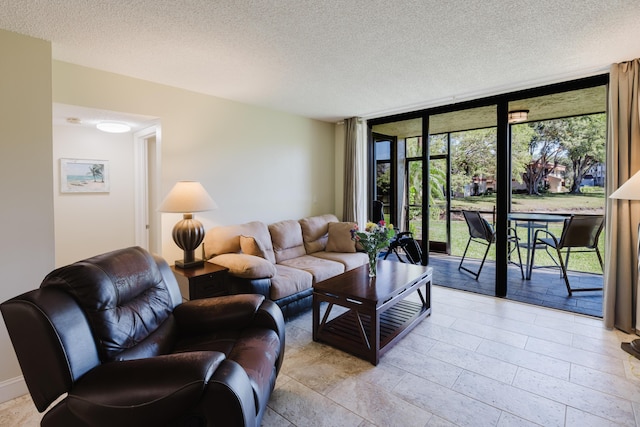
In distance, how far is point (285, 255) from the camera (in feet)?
13.2

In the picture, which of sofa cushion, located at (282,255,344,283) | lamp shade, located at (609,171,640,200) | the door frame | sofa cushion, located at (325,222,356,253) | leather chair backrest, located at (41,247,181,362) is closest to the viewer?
leather chair backrest, located at (41,247,181,362)

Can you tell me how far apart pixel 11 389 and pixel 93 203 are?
236 centimetres

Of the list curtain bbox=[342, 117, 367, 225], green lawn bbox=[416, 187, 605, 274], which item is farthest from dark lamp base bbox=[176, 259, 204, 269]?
green lawn bbox=[416, 187, 605, 274]

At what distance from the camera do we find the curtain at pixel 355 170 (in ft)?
16.3

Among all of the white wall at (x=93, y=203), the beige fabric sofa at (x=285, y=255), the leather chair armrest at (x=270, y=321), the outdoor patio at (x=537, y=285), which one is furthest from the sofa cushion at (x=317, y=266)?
the white wall at (x=93, y=203)

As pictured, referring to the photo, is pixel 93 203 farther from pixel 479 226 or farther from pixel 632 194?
pixel 632 194

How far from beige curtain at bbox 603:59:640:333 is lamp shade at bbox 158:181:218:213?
3.82 meters

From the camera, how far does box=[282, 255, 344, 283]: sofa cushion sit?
139 inches

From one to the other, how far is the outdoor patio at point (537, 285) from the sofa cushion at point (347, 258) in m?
1.16

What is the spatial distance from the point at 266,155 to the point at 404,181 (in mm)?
2495

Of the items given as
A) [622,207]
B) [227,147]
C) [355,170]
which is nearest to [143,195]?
[227,147]

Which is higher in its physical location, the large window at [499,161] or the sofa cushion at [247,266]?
the large window at [499,161]

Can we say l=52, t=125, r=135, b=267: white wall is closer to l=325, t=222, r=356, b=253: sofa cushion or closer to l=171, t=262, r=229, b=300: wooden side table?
l=171, t=262, r=229, b=300: wooden side table

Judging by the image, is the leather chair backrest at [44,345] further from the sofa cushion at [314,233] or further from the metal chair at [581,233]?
the metal chair at [581,233]
